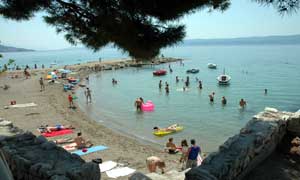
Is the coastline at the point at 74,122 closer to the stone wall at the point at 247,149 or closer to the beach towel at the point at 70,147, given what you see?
the beach towel at the point at 70,147

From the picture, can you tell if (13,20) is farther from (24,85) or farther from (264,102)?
(24,85)

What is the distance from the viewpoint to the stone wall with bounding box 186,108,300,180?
4934mm

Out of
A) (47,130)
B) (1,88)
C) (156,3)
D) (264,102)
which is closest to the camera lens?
(156,3)

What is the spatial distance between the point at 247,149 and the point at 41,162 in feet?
13.0

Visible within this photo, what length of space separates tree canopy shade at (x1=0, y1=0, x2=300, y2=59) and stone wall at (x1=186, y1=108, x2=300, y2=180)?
250 centimetres

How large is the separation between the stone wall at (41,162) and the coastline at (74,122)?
3.05 meters

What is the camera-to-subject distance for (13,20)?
6.77 meters

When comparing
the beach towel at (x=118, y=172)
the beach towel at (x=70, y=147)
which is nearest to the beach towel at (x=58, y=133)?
the beach towel at (x=70, y=147)

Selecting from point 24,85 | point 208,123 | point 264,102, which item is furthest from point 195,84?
point 24,85

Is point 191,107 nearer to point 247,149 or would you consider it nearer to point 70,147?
point 70,147

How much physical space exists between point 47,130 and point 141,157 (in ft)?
19.6

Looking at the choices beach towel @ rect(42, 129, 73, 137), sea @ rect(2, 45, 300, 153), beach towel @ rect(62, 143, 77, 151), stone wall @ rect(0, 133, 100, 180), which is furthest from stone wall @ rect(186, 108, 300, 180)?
beach towel @ rect(42, 129, 73, 137)

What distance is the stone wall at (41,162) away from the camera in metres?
4.46

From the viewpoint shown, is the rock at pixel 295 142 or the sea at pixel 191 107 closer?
the rock at pixel 295 142
